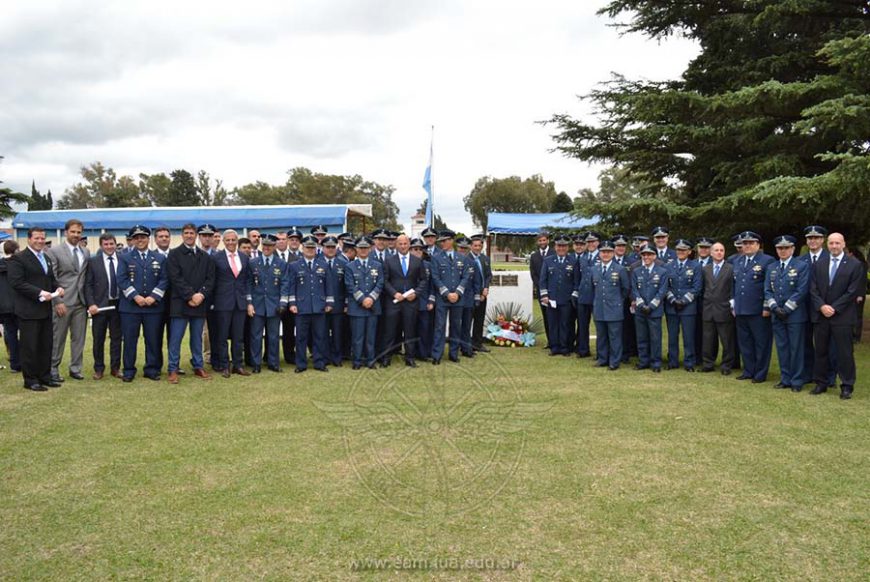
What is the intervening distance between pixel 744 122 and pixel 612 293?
4.20 m

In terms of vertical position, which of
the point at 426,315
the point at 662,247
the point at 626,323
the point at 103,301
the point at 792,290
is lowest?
the point at 626,323

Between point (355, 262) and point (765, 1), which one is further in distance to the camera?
point (765, 1)

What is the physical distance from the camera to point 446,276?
8445mm

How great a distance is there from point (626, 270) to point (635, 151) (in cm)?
413

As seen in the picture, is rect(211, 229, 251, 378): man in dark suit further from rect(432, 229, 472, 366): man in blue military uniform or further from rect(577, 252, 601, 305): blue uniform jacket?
rect(577, 252, 601, 305): blue uniform jacket

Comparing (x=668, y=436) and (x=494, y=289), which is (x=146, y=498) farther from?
(x=494, y=289)

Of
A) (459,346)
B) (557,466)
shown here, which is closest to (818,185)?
(459,346)

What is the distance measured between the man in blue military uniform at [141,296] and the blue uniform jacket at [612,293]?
5.37 metres

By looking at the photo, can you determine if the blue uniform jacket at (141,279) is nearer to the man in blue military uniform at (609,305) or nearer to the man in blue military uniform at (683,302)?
the man in blue military uniform at (609,305)

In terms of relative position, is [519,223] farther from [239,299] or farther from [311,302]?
[239,299]

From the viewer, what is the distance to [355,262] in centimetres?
788

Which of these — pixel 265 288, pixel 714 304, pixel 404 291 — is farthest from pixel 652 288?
pixel 265 288

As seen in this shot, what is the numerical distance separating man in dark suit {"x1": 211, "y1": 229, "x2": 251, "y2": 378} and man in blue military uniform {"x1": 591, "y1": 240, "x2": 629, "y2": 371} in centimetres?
454

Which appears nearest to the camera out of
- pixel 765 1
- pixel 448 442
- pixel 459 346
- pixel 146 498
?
pixel 146 498
